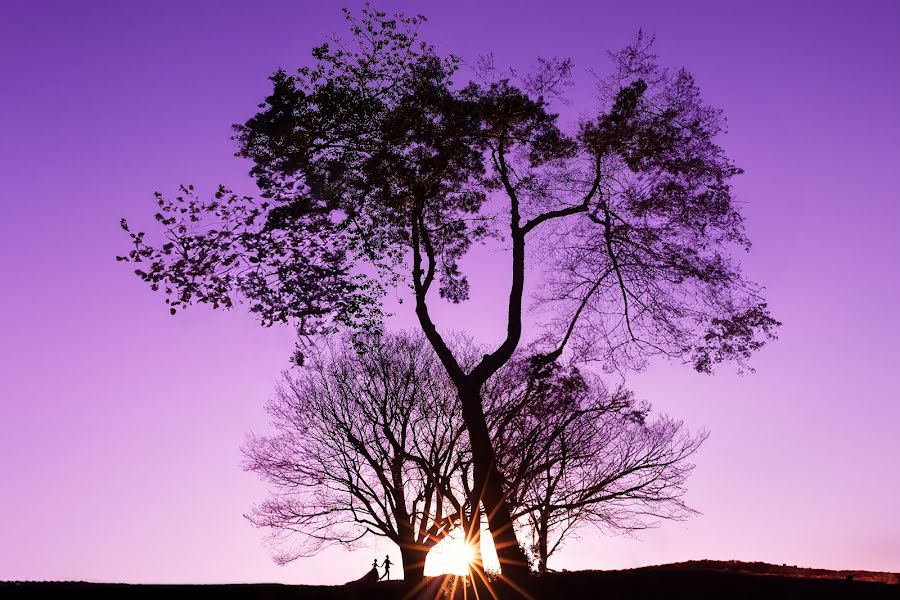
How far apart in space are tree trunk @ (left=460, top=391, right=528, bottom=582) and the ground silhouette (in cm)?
80

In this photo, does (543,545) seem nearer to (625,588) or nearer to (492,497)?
(625,588)

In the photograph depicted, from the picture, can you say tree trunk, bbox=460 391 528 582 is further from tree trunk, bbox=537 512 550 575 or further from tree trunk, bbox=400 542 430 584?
tree trunk, bbox=537 512 550 575

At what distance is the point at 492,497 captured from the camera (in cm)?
1844

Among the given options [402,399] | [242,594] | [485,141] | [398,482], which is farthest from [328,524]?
[485,141]

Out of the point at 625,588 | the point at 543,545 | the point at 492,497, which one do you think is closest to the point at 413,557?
the point at 543,545

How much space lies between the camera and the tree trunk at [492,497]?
58.9 ft

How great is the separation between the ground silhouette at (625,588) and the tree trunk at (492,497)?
0.80m

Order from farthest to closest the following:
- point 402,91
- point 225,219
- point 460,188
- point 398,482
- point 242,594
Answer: point 398,482, point 460,188, point 402,91, point 225,219, point 242,594

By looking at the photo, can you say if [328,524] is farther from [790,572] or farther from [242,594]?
[790,572]

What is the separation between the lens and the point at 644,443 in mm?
28203

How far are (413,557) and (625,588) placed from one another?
11540 mm

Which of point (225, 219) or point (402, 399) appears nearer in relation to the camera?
point (225, 219)

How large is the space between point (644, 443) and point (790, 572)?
776 centimetres

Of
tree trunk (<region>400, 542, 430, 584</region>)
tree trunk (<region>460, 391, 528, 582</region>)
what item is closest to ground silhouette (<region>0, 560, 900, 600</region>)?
tree trunk (<region>460, 391, 528, 582</region>)
